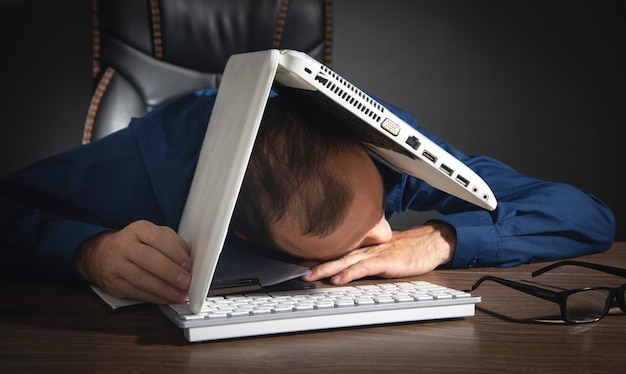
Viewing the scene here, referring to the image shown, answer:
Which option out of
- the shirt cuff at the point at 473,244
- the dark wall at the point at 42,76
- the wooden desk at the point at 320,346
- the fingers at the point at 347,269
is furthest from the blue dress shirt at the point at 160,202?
the dark wall at the point at 42,76

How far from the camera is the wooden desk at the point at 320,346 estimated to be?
54cm

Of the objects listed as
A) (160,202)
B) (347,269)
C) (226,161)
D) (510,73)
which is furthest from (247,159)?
(510,73)

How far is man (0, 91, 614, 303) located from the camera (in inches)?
32.1

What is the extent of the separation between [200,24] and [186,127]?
564mm

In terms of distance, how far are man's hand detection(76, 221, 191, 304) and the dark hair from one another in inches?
5.2

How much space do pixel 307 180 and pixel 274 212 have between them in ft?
0.19

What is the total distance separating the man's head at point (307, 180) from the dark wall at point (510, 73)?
183cm

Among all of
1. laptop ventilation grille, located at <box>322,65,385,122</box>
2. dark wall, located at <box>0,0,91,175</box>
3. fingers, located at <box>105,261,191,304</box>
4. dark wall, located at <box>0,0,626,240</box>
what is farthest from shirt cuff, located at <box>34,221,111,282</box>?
dark wall, located at <box>0,0,626,240</box>

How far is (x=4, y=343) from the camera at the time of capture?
601 mm

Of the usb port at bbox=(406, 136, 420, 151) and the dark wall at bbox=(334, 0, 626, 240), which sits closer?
the usb port at bbox=(406, 136, 420, 151)

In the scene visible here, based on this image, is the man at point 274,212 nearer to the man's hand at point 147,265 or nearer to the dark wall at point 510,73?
the man's hand at point 147,265

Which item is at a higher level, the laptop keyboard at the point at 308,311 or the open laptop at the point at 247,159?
the open laptop at the point at 247,159

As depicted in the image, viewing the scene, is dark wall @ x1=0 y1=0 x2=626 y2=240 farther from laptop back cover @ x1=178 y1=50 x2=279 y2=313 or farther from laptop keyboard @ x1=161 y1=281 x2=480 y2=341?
laptop keyboard @ x1=161 y1=281 x2=480 y2=341

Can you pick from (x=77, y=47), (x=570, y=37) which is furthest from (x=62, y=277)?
(x=570, y=37)
